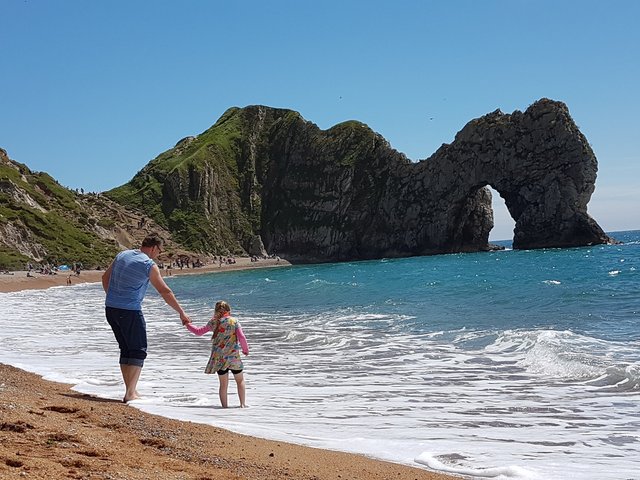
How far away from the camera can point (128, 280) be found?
8.13m

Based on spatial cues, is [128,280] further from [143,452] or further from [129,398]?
[143,452]

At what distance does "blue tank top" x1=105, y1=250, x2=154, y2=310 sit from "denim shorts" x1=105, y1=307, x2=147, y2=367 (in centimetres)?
9

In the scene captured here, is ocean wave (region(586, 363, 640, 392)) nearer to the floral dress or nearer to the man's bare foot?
the floral dress

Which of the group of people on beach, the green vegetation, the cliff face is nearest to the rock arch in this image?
the cliff face

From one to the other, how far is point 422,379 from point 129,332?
16.1ft

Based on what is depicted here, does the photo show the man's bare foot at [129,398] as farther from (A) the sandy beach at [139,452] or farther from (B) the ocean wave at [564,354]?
(B) the ocean wave at [564,354]

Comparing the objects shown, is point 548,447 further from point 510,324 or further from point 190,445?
point 510,324

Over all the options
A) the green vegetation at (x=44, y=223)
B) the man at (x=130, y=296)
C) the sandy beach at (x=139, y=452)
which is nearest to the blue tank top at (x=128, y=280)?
the man at (x=130, y=296)

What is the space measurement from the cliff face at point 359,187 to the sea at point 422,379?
8459 centimetres

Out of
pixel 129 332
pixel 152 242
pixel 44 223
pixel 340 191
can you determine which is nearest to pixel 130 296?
pixel 129 332

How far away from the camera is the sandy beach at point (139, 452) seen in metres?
4.57

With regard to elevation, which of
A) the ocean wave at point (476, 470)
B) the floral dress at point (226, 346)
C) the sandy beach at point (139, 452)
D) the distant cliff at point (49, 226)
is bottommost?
the ocean wave at point (476, 470)

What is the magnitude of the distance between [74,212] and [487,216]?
234 ft

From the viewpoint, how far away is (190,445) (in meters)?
5.82
